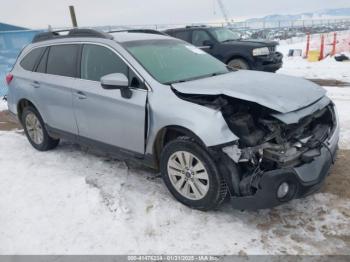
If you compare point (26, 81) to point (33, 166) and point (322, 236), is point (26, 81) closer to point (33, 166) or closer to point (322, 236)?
point (33, 166)

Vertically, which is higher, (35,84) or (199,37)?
(199,37)

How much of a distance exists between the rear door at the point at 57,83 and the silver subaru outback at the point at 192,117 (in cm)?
2

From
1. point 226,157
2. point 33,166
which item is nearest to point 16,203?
point 33,166

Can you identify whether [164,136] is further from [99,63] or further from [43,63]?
[43,63]

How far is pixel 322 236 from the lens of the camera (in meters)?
3.29

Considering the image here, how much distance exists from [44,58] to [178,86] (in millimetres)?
2661

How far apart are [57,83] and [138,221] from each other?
2.44 m

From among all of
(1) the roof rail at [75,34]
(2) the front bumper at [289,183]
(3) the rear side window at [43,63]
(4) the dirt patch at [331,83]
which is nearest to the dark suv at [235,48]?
(4) the dirt patch at [331,83]

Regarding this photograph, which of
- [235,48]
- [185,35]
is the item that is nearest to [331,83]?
[235,48]

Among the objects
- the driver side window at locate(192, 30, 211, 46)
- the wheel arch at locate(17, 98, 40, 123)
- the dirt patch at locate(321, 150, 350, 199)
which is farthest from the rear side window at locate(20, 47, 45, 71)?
the driver side window at locate(192, 30, 211, 46)

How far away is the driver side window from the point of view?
1166 cm

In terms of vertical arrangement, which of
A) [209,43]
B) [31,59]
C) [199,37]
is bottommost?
[31,59]

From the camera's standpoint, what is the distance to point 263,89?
3.73m

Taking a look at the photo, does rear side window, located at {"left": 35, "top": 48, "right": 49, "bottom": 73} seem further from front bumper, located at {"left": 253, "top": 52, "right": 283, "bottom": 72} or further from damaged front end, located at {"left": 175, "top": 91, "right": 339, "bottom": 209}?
front bumper, located at {"left": 253, "top": 52, "right": 283, "bottom": 72}
